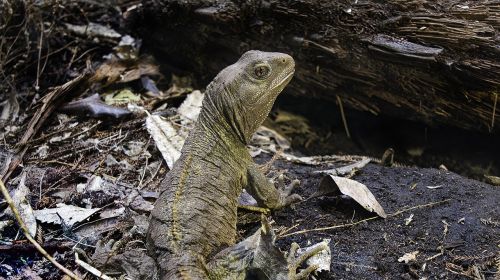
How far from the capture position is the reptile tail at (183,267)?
328 centimetres

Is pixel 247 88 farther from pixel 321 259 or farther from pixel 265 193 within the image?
pixel 321 259

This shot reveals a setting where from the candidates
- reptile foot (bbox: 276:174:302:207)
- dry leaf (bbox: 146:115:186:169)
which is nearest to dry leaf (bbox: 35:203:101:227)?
dry leaf (bbox: 146:115:186:169)

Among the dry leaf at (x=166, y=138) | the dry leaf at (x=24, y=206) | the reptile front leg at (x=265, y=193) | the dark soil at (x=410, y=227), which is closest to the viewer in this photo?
the dark soil at (x=410, y=227)

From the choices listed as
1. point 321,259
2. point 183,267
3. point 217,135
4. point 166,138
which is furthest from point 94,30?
point 321,259

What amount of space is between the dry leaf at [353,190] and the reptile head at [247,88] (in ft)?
2.72

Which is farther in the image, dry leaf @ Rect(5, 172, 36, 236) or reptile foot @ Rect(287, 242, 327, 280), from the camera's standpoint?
dry leaf @ Rect(5, 172, 36, 236)

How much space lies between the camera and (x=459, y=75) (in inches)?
195

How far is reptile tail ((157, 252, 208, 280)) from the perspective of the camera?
10.8ft

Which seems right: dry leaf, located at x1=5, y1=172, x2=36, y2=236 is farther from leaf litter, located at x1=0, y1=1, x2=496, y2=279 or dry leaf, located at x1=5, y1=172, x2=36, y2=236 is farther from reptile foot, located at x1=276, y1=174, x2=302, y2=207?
reptile foot, located at x1=276, y1=174, x2=302, y2=207

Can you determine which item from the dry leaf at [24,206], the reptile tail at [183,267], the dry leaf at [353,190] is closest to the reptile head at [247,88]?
the dry leaf at [353,190]

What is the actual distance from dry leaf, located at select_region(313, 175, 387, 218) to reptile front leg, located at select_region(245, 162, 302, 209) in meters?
0.26

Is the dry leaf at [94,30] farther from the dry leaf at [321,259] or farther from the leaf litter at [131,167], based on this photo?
the dry leaf at [321,259]

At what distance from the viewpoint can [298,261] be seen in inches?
144

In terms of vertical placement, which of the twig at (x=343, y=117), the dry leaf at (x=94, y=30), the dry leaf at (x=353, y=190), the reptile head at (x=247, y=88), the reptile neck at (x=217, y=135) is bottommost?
the twig at (x=343, y=117)
